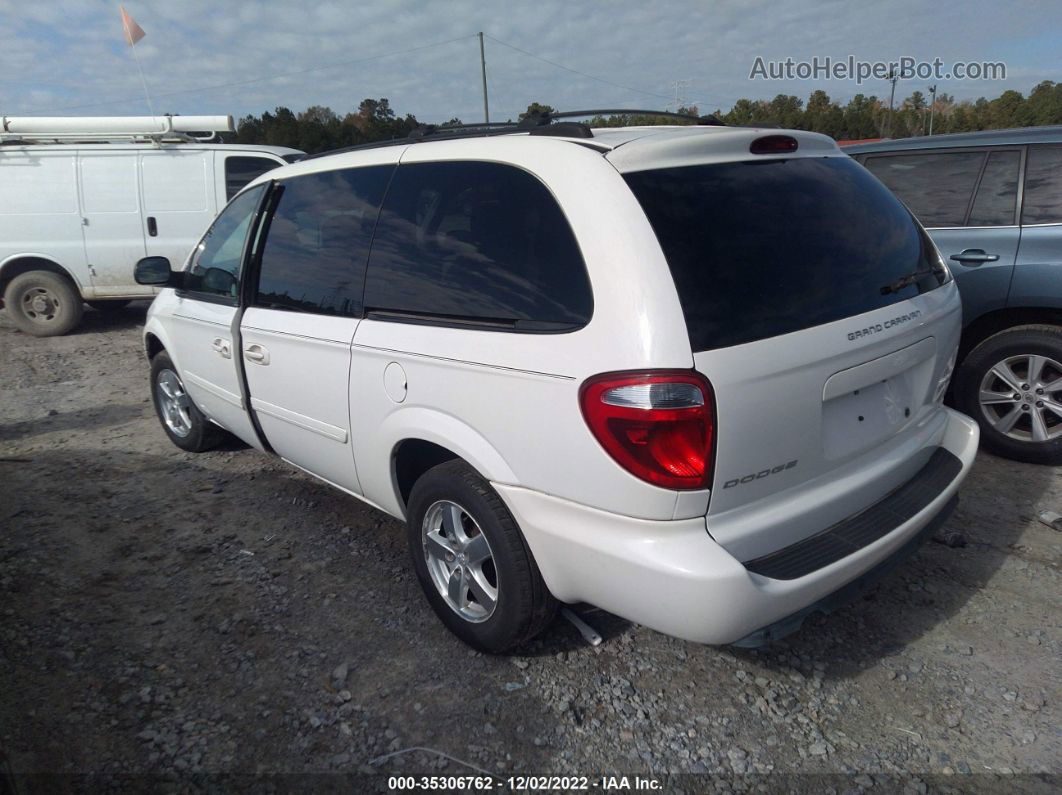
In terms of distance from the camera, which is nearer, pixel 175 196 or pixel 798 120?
pixel 175 196

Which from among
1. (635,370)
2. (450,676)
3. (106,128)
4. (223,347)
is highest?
(106,128)

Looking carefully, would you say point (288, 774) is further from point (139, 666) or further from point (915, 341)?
point (915, 341)

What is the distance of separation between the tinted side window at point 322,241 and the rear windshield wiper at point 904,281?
1888mm

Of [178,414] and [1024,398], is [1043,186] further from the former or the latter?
[178,414]

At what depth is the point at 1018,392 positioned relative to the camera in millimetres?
4184

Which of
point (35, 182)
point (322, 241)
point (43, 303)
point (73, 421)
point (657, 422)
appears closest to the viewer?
point (657, 422)

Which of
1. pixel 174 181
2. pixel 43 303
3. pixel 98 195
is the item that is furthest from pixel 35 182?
pixel 174 181

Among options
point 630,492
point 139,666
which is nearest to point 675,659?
point 630,492

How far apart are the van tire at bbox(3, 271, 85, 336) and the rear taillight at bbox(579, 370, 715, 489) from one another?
9.01 meters

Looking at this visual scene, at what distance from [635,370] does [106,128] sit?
9038 mm

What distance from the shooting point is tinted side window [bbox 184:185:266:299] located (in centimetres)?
379

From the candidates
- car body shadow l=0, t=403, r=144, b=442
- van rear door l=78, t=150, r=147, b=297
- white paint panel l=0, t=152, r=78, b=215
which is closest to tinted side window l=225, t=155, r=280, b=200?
van rear door l=78, t=150, r=147, b=297

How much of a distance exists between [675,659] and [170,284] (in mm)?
3447

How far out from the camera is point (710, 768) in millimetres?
2229
